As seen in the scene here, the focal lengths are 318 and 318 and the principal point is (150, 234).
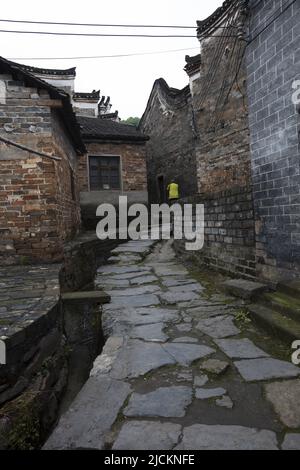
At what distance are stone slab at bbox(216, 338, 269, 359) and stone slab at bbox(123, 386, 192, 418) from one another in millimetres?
699

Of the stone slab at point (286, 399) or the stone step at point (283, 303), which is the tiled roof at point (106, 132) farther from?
the stone slab at point (286, 399)

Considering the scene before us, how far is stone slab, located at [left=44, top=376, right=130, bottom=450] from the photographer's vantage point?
1771 millimetres

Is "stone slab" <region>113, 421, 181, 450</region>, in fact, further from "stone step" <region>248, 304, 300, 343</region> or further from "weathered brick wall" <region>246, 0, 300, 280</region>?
"weathered brick wall" <region>246, 0, 300, 280</region>

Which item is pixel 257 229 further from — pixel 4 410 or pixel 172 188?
pixel 172 188

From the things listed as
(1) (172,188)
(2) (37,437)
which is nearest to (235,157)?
(1) (172,188)

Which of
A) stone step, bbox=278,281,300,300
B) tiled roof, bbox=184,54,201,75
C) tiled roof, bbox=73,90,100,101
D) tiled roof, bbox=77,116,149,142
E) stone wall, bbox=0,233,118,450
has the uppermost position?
tiled roof, bbox=73,90,100,101

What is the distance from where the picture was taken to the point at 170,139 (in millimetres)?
16656

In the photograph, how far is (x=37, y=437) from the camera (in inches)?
107

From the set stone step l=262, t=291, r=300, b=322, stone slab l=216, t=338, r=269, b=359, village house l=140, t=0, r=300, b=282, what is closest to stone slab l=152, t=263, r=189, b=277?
village house l=140, t=0, r=300, b=282

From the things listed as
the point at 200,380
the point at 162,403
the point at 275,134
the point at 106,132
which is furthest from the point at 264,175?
the point at 106,132

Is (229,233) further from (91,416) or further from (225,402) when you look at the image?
(91,416)

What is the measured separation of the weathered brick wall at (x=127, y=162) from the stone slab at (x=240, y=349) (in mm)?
11965

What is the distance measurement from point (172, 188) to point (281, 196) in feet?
33.5

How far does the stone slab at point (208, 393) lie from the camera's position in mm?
2178
